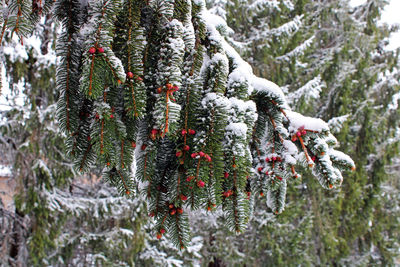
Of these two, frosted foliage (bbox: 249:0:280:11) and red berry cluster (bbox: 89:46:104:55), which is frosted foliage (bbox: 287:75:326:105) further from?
red berry cluster (bbox: 89:46:104:55)

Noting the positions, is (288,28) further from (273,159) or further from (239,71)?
(273,159)

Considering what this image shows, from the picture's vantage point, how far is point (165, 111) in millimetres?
1074

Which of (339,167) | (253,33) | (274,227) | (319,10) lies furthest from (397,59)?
(339,167)

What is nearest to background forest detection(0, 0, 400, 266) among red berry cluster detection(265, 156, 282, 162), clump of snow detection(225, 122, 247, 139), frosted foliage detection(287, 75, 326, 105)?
frosted foliage detection(287, 75, 326, 105)

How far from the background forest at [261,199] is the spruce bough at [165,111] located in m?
3.87

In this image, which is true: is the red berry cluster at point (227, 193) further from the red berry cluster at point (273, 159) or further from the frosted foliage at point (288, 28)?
the frosted foliage at point (288, 28)

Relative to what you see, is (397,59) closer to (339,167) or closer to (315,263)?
(315,263)

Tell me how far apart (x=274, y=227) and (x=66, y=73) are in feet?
21.4

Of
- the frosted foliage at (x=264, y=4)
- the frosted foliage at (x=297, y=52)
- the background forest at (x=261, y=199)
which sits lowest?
the background forest at (x=261, y=199)

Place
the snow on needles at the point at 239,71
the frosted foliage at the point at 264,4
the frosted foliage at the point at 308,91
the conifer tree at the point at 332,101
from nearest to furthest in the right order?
the snow on needles at the point at 239,71, the frosted foliage at the point at 308,91, the frosted foliage at the point at 264,4, the conifer tree at the point at 332,101

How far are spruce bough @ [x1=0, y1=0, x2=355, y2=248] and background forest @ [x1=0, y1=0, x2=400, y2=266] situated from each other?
152 inches

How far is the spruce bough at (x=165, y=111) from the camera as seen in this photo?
1.12m

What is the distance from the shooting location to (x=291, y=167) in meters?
1.40

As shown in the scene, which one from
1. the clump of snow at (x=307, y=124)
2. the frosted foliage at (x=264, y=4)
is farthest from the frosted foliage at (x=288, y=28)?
the clump of snow at (x=307, y=124)
